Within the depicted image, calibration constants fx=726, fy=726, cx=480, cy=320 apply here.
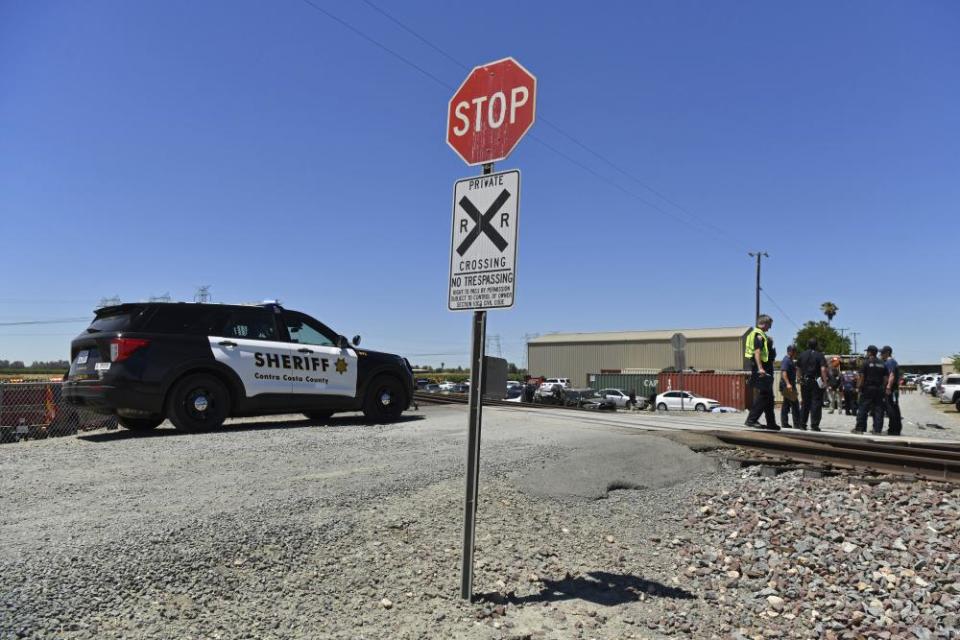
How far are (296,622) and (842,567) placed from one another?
13.8 ft

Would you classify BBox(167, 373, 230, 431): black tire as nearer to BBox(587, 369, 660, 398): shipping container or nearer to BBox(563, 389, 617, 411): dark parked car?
BBox(563, 389, 617, 411): dark parked car

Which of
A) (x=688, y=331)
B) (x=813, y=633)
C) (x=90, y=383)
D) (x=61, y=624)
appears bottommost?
(x=813, y=633)

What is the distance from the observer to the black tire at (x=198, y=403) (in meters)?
9.11

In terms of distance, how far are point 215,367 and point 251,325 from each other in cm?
91

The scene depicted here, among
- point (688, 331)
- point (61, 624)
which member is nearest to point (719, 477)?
point (61, 624)

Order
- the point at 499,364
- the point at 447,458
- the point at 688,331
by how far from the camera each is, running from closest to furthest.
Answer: the point at 499,364
the point at 447,458
the point at 688,331

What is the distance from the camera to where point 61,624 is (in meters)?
3.62

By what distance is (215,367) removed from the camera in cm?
948

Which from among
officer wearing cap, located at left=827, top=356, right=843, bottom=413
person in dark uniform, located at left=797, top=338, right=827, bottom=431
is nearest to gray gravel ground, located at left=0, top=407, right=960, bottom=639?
person in dark uniform, located at left=797, top=338, right=827, bottom=431

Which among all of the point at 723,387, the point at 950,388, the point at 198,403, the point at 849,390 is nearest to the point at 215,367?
the point at 198,403

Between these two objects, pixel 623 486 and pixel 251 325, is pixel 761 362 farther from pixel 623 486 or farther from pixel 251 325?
pixel 251 325

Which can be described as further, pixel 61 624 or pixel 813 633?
pixel 813 633

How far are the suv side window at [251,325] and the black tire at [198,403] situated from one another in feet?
2.43

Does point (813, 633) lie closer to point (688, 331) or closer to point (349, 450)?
point (349, 450)
